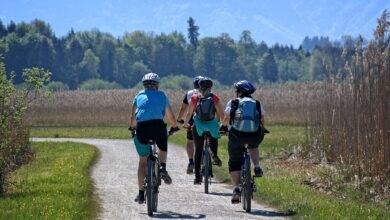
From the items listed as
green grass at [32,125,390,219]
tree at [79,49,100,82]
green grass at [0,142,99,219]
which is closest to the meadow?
green grass at [32,125,390,219]

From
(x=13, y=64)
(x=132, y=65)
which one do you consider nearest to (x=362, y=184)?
(x=13, y=64)

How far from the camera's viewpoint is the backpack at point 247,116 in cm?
1220

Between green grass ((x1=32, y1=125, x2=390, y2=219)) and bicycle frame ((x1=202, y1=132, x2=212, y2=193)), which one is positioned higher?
bicycle frame ((x1=202, y1=132, x2=212, y2=193))

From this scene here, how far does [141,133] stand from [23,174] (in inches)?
339

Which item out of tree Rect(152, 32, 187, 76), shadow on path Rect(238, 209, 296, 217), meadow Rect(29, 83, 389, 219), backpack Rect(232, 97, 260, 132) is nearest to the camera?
shadow on path Rect(238, 209, 296, 217)

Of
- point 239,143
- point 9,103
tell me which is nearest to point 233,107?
point 239,143

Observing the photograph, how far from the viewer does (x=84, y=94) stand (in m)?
60.2

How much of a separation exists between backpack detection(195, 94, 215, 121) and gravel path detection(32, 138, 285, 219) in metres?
1.45

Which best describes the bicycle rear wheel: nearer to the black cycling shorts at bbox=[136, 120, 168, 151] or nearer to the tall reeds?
the black cycling shorts at bbox=[136, 120, 168, 151]

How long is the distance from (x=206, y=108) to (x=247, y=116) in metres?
2.73

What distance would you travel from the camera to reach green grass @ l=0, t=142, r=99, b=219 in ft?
39.6

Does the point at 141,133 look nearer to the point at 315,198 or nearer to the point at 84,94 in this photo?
the point at 315,198

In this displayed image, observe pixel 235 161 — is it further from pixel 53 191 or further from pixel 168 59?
pixel 168 59

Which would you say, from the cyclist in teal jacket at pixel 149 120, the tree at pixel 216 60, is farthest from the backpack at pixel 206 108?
the tree at pixel 216 60
